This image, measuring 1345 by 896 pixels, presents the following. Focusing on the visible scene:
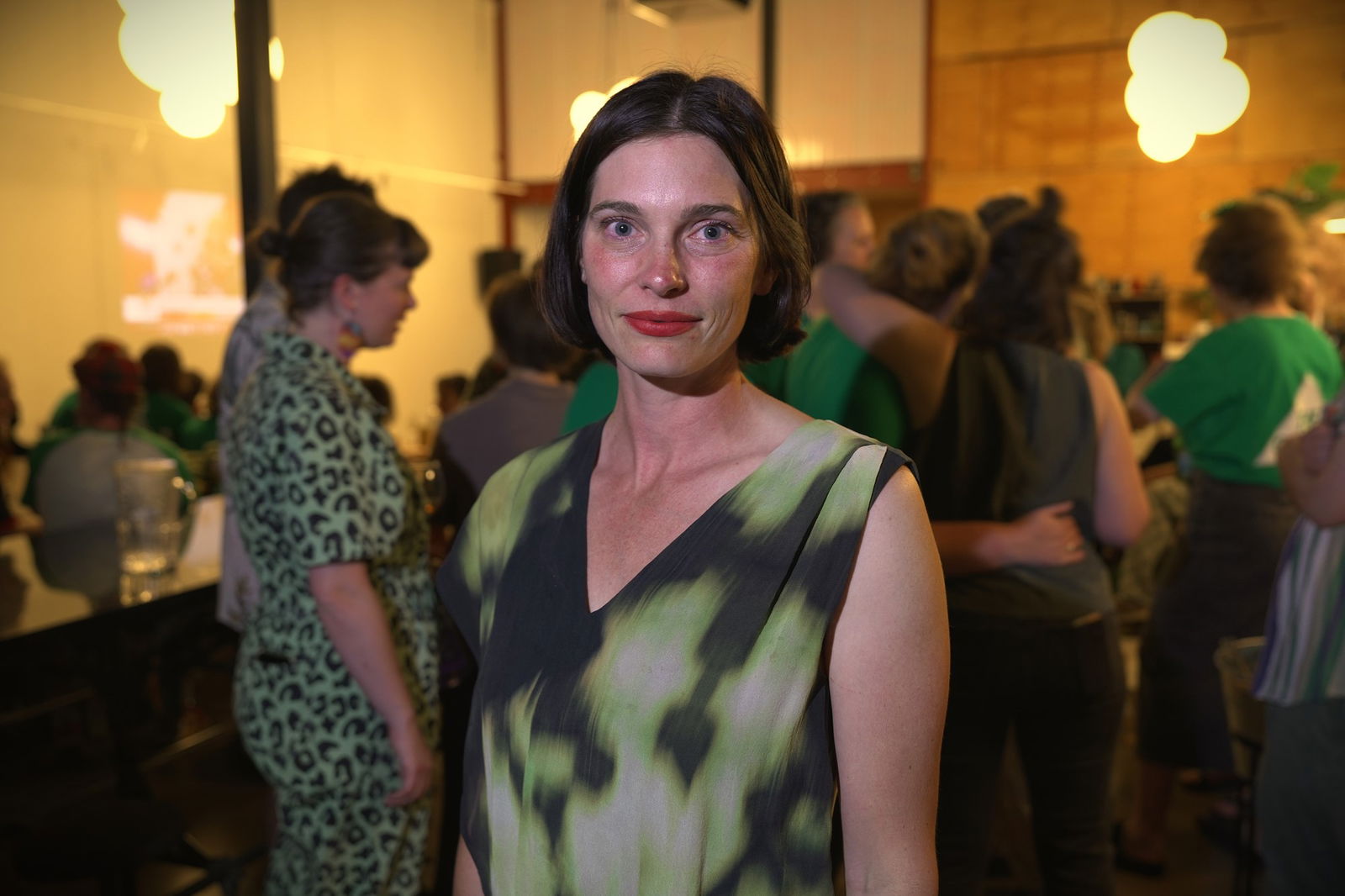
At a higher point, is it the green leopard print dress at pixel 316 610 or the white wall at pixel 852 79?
the white wall at pixel 852 79

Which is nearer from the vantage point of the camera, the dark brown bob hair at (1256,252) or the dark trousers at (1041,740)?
the dark trousers at (1041,740)

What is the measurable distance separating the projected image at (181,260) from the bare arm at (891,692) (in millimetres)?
6775

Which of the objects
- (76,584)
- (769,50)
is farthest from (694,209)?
(769,50)

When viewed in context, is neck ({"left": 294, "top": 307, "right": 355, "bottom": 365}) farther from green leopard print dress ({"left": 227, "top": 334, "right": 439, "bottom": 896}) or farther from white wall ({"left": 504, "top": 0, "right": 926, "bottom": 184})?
white wall ({"left": 504, "top": 0, "right": 926, "bottom": 184})

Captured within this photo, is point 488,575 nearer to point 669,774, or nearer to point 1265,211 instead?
point 669,774

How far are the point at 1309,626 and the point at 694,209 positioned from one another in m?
1.50

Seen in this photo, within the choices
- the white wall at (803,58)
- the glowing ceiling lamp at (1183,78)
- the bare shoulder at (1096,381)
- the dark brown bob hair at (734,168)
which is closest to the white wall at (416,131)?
the white wall at (803,58)

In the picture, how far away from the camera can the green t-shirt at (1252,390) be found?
2.94 meters

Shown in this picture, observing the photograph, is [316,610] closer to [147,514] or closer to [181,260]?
[147,514]

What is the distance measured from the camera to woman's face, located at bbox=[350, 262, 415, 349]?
1991 mm

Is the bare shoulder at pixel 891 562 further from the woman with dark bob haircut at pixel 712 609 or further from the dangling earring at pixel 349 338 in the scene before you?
the dangling earring at pixel 349 338

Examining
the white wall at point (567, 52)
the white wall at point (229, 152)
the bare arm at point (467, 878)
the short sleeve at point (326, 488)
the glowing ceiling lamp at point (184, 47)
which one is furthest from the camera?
the white wall at point (567, 52)

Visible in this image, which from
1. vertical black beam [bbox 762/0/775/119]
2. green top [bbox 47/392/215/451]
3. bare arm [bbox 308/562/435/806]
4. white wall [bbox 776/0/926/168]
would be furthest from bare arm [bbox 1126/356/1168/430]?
white wall [bbox 776/0/926/168]

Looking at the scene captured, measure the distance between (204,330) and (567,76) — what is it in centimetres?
428
